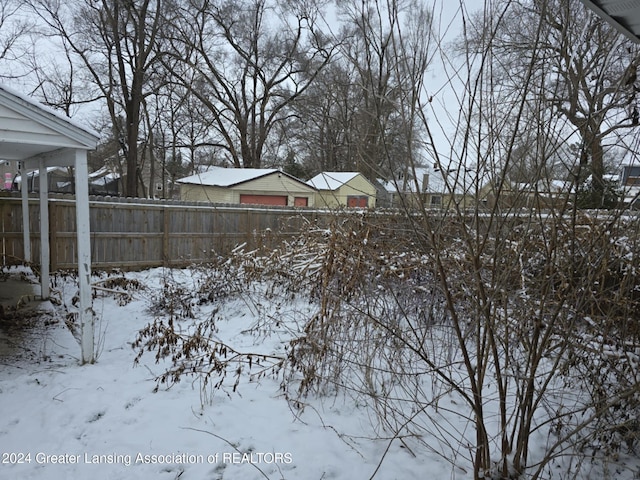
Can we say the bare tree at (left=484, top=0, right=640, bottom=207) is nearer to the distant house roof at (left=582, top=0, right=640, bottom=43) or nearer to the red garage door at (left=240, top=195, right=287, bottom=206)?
the distant house roof at (left=582, top=0, right=640, bottom=43)

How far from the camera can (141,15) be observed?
16.0 meters

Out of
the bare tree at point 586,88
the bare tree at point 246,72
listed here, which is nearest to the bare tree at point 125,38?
the bare tree at point 246,72

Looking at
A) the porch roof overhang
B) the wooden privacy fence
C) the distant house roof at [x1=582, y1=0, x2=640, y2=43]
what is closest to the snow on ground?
the porch roof overhang

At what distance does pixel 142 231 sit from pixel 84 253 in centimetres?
552

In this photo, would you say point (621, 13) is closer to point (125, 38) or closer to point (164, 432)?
point (164, 432)

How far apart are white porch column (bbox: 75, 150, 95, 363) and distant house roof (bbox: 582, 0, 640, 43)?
13.2ft

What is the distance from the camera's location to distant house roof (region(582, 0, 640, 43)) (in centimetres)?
170

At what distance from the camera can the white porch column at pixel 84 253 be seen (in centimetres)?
379

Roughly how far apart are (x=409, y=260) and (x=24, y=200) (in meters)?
6.40

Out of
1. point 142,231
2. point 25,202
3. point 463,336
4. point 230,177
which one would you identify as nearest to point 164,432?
point 463,336

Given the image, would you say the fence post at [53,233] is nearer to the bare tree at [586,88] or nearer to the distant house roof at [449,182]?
the distant house roof at [449,182]

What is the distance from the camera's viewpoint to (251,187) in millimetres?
18844

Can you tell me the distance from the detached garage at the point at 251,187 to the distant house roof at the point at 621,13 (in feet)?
53.4

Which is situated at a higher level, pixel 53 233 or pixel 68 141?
pixel 68 141
